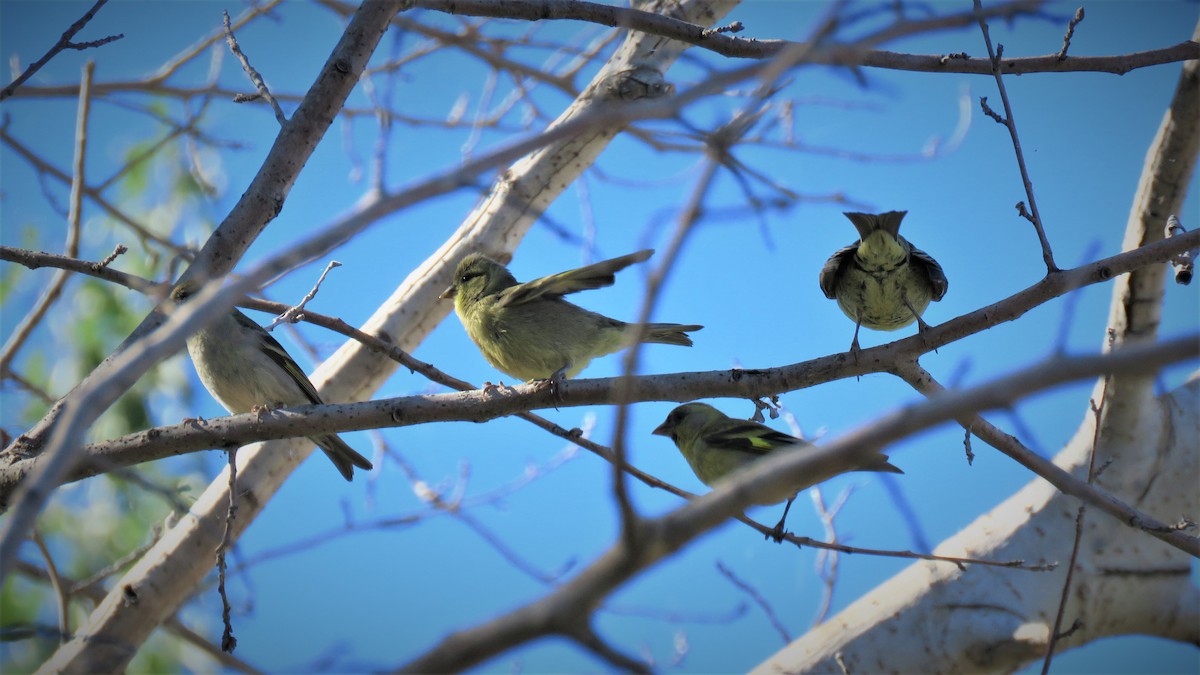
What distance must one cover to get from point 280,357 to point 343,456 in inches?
29.0

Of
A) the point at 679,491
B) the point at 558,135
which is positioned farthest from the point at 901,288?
the point at 558,135

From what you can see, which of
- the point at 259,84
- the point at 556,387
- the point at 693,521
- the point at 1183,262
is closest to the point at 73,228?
the point at 259,84

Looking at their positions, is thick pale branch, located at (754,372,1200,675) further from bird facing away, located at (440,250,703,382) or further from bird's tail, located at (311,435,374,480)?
bird's tail, located at (311,435,374,480)

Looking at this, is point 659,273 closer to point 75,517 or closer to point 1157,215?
point 1157,215

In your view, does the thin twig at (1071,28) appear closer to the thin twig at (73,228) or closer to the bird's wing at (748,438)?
the bird's wing at (748,438)

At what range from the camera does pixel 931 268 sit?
4.65 meters

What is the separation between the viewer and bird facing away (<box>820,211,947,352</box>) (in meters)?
4.52

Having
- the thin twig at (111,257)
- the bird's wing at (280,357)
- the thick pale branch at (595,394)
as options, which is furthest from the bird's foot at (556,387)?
the bird's wing at (280,357)

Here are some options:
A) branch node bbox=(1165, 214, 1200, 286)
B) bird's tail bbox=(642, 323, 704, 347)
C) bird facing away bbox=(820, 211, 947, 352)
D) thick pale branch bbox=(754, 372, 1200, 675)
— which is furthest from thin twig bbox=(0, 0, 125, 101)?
thick pale branch bbox=(754, 372, 1200, 675)

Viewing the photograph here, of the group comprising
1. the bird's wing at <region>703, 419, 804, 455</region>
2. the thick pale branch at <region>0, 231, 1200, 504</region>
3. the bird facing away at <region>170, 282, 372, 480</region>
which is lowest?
the thick pale branch at <region>0, 231, 1200, 504</region>

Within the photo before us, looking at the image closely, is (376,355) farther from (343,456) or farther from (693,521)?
(693,521)

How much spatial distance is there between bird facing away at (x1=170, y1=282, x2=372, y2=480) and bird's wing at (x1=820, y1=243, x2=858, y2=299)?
2.87 meters

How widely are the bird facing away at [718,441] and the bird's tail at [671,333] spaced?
645mm

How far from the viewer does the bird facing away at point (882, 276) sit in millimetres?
4520
